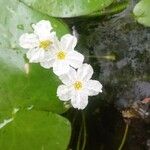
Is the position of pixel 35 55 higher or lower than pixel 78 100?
higher

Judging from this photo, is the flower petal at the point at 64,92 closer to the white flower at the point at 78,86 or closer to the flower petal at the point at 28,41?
the white flower at the point at 78,86

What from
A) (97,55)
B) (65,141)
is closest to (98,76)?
(97,55)

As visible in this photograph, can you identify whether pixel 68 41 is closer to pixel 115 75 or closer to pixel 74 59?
pixel 74 59

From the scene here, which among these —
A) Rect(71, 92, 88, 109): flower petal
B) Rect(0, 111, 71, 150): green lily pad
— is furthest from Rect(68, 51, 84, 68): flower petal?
Rect(0, 111, 71, 150): green lily pad

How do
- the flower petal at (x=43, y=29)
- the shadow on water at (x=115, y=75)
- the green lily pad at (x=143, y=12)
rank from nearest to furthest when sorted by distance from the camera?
the flower petal at (x=43, y=29)
the green lily pad at (x=143, y=12)
the shadow on water at (x=115, y=75)

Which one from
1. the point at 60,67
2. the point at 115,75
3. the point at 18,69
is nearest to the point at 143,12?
the point at 115,75

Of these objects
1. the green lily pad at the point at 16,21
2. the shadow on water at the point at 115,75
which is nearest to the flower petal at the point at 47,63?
the green lily pad at the point at 16,21
